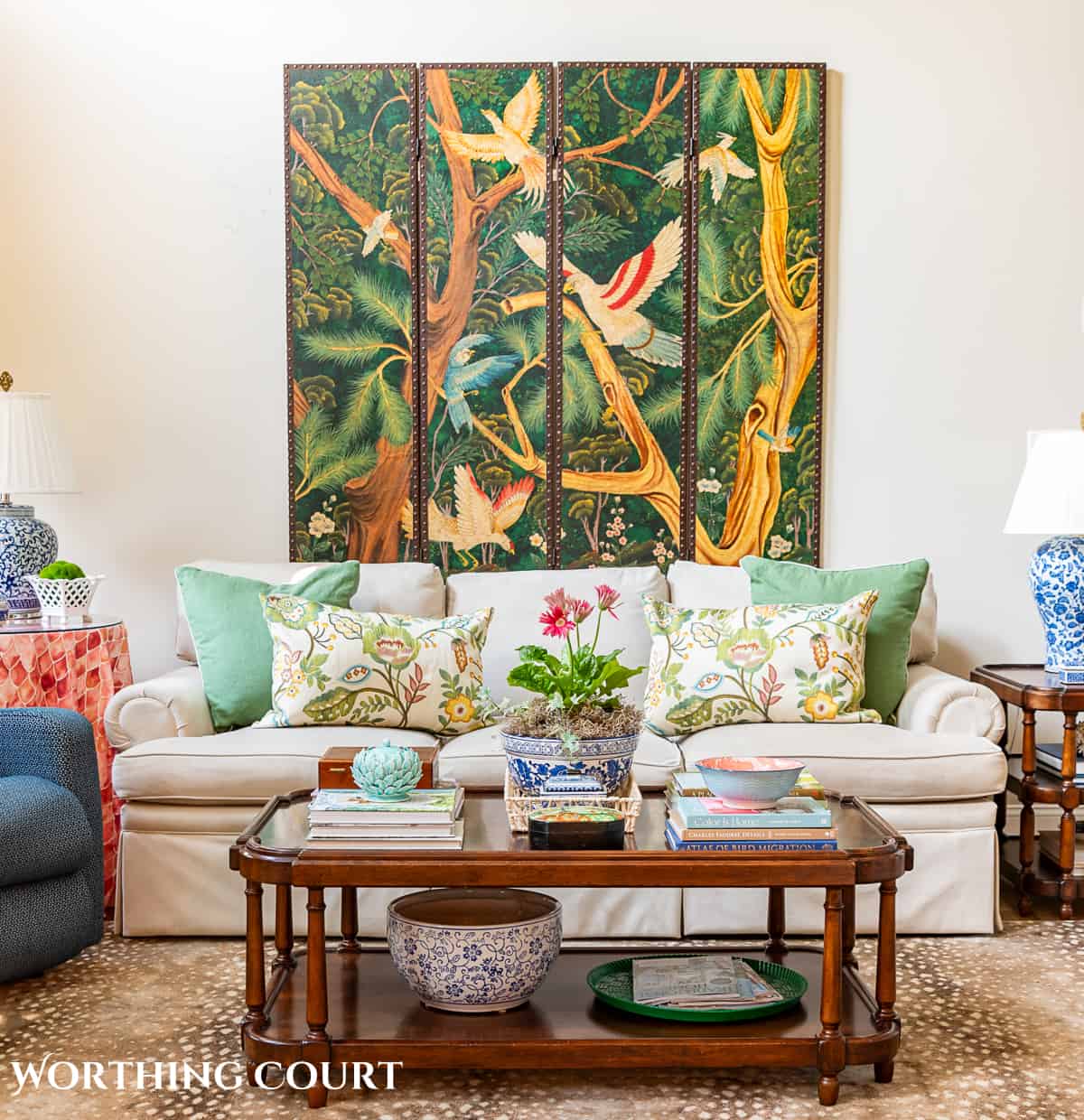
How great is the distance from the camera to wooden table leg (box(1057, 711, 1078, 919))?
336 cm

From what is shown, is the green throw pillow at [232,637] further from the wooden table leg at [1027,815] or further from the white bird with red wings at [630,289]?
the wooden table leg at [1027,815]

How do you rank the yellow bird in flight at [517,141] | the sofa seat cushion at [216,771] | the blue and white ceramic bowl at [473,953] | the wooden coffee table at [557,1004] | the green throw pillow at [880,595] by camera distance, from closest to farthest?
the wooden coffee table at [557,1004] → the blue and white ceramic bowl at [473,953] → the sofa seat cushion at [216,771] → the green throw pillow at [880,595] → the yellow bird in flight at [517,141]

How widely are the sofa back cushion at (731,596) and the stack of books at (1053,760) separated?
400 mm

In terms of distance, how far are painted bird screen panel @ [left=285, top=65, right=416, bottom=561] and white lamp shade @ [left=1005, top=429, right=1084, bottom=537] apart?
1825 millimetres

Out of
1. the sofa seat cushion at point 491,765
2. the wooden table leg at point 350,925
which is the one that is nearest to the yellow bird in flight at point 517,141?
the sofa seat cushion at point 491,765

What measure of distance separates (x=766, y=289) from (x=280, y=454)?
5.32 ft

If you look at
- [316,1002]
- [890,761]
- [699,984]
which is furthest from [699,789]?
[890,761]

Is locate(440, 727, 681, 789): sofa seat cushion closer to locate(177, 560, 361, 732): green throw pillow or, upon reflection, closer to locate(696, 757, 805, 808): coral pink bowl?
locate(177, 560, 361, 732): green throw pillow

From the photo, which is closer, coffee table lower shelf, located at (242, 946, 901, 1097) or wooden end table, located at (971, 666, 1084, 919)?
→ coffee table lower shelf, located at (242, 946, 901, 1097)

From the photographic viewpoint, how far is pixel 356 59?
4082 mm

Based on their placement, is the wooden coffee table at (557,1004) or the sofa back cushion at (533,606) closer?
the wooden coffee table at (557,1004)

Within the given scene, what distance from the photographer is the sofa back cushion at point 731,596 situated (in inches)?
150

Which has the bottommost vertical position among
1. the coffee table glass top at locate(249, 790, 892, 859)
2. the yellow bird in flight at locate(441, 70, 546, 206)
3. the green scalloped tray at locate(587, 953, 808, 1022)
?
the green scalloped tray at locate(587, 953, 808, 1022)

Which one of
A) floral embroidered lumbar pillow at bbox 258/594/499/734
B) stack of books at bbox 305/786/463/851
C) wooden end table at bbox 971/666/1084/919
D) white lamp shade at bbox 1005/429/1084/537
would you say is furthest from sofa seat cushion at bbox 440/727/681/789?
white lamp shade at bbox 1005/429/1084/537
